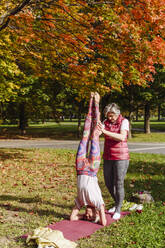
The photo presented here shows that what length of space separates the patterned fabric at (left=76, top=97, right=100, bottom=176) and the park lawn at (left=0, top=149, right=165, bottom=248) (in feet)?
3.32

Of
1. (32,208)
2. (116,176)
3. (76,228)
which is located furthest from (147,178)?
(76,228)

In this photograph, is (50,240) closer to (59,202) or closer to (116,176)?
(116,176)

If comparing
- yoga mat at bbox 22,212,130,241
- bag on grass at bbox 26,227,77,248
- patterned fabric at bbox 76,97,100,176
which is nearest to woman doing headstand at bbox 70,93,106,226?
patterned fabric at bbox 76,97,100,176

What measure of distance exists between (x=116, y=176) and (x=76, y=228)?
1.14 meters

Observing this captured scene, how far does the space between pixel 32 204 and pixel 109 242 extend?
2.42 metres

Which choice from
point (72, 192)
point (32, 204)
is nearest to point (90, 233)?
point (32, 204)

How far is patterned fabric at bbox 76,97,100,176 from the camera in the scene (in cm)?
482

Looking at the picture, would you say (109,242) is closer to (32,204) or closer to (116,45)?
(32,204)

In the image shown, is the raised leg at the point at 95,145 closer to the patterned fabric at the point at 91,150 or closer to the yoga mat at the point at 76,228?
the patterned fabric at the point at 91,150

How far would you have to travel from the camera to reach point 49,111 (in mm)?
28438

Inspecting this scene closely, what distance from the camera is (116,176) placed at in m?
5.09

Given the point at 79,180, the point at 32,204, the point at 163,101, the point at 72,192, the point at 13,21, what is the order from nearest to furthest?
the point at 79,180, the point at 32,204, the point at 72,192, the point at 13,21, the point at 163,101

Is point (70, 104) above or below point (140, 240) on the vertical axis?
above

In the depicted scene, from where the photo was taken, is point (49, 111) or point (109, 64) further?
point (49, 111)
